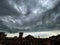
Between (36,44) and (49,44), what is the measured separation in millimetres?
4271

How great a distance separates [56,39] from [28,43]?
30.1 ft

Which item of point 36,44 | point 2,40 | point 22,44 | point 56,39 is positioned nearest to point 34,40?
point 36,44

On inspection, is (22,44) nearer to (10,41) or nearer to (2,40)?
(10,41)

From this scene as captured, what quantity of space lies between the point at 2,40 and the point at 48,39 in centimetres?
1521

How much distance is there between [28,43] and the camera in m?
41.2

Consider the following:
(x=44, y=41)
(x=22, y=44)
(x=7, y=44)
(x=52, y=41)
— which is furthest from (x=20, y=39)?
(x=52, y=41)

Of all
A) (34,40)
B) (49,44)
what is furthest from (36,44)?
(49,44)

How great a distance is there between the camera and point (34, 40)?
136 feet

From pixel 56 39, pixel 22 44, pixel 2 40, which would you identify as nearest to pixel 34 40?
pixel 22 44

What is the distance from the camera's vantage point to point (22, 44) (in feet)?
136

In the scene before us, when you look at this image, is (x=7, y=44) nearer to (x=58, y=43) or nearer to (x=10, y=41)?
(x=10, y=41)

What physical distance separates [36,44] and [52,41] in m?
5.33

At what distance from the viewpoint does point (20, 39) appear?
137 feet

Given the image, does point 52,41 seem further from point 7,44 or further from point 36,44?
point 7,44
